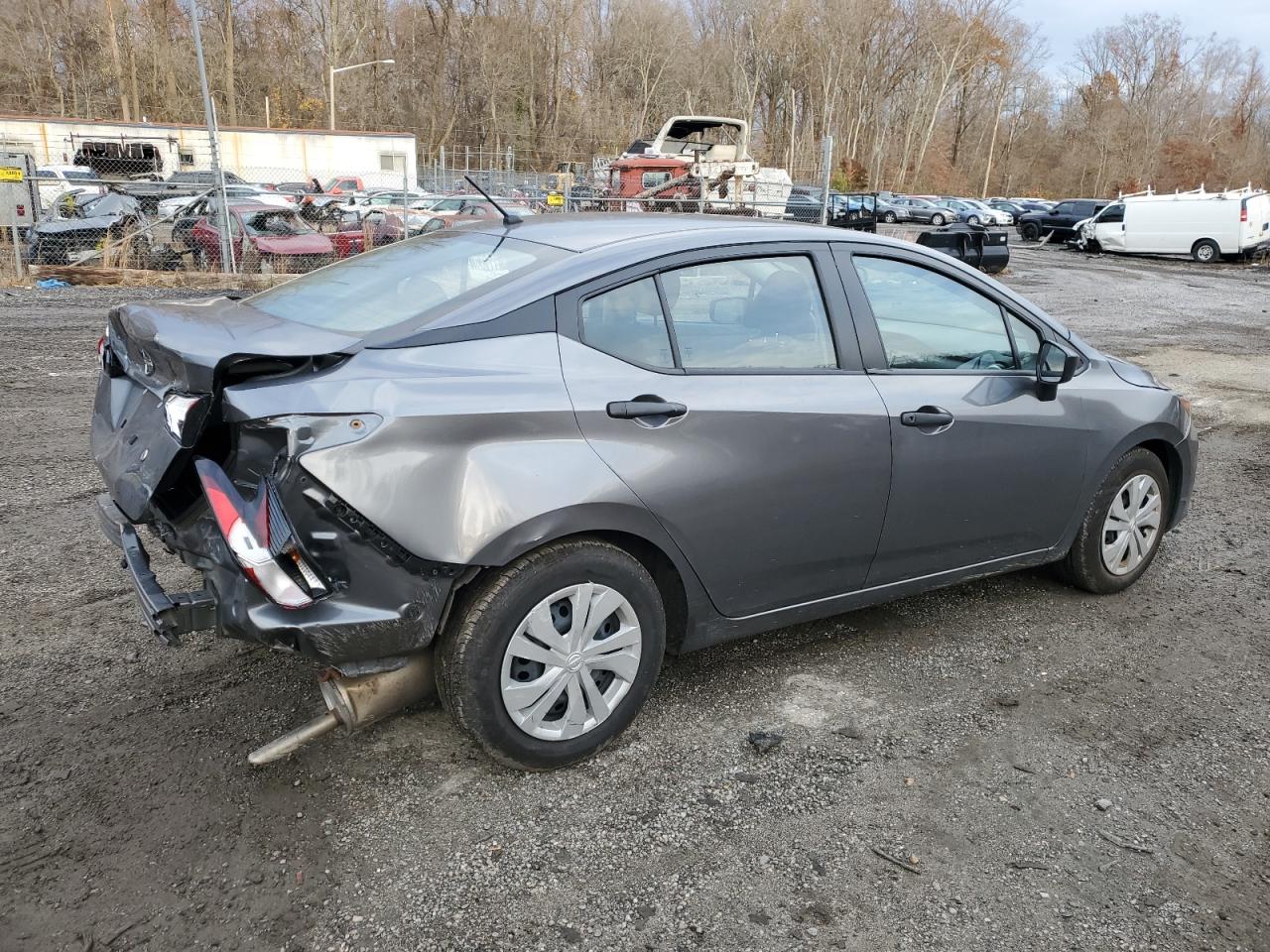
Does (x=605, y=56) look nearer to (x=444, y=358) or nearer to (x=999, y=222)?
(x=999, y=222)

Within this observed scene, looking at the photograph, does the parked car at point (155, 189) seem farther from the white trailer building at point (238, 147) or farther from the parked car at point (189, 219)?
the white trailer building at point (238, 147)

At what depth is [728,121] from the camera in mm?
23375

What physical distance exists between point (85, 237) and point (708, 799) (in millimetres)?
16645

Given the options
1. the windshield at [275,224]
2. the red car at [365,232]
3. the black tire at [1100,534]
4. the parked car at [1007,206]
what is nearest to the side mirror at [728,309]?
the black tire at [1100,534]

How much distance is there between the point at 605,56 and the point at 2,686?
72511 mm

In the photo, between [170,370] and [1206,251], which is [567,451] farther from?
[1206,251]

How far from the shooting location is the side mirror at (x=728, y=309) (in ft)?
10.5

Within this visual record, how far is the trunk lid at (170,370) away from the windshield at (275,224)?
12915 mm

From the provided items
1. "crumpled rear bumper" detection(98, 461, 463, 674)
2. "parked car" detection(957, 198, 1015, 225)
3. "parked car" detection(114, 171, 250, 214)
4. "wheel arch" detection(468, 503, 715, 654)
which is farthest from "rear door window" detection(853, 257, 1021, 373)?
"parked car" detection(957, 198, 1015, 225)

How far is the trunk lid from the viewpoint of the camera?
2.61 meters

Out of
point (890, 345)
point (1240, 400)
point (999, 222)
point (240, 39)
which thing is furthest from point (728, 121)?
point (240, 39)

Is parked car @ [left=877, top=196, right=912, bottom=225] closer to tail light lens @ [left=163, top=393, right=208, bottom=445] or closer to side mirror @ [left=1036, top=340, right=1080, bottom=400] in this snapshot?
side mirror @ [left=1036, top=340, right=1080, bottom=400]

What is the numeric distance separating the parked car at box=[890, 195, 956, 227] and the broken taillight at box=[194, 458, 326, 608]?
42780mm

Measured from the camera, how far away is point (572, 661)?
2863 millimetres
